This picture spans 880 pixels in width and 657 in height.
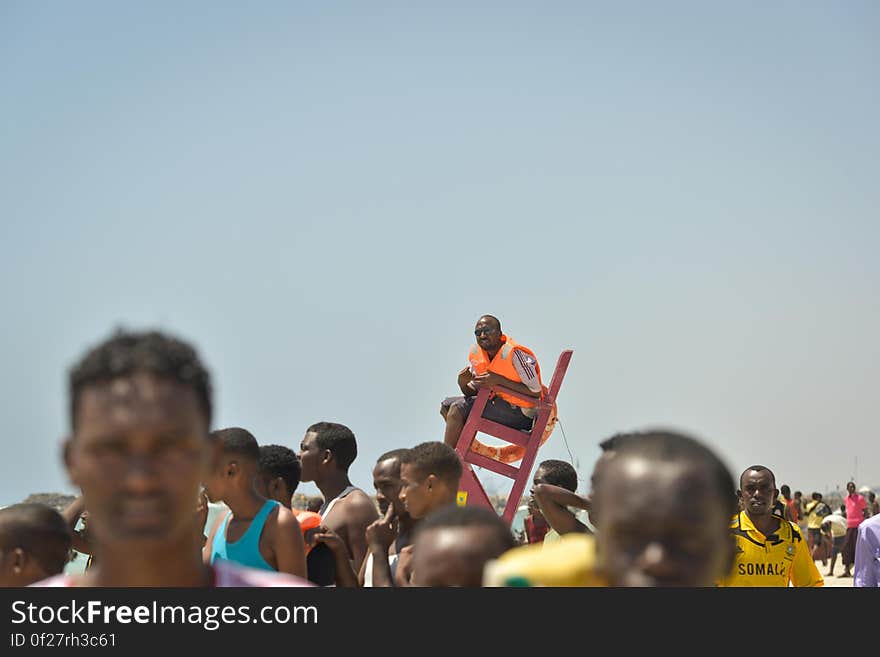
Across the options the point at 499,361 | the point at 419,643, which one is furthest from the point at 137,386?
the point at 499,361

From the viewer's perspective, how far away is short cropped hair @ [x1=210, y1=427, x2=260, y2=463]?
17.1ft

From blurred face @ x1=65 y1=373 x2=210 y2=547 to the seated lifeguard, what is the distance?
236 inches

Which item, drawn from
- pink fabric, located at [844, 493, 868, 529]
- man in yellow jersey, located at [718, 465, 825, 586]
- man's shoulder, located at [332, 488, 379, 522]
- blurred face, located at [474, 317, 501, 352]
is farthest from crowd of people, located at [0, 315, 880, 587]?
pink fabric, located at [844, 493, 868, 529]

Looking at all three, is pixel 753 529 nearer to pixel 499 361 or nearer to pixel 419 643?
pixel 499 361

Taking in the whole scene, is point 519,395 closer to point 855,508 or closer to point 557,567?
point 557,567

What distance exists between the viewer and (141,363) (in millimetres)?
2465

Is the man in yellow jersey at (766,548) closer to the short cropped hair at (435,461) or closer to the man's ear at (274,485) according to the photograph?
the short cropped hair at (435,461)

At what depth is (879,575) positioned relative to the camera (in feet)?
20.7

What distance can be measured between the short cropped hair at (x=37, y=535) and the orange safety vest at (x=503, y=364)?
4.64 metres

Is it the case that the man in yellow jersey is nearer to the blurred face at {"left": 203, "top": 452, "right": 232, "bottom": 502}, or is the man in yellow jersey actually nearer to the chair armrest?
the chair armrest

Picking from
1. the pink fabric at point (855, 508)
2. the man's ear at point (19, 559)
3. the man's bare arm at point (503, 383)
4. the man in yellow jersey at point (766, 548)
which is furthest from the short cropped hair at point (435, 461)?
the pink fabric at point (855, 508)

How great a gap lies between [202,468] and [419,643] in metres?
0.78

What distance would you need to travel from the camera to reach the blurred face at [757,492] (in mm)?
7004

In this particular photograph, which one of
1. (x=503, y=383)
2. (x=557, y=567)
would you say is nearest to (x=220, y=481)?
(x=557, y=567)
